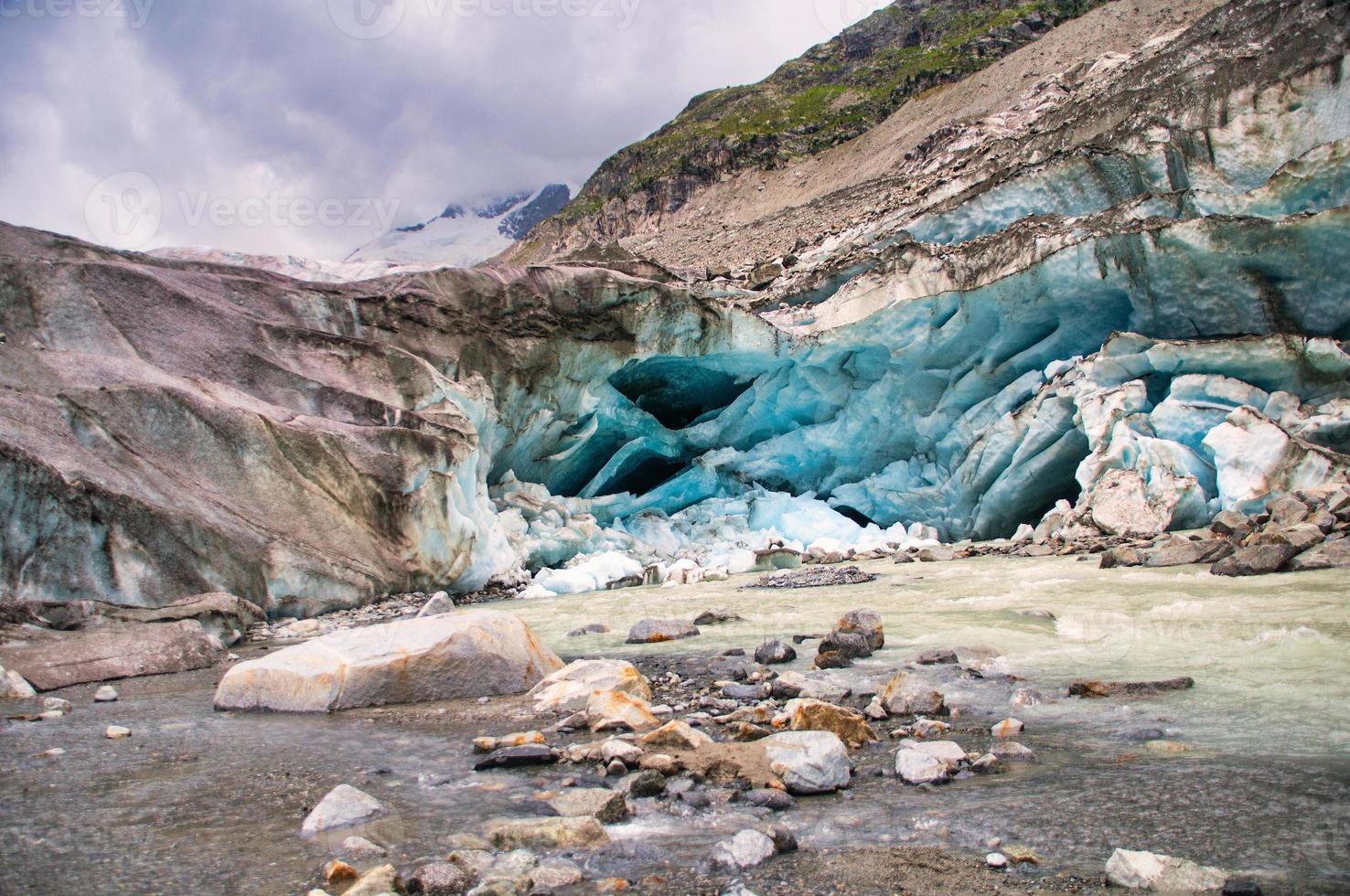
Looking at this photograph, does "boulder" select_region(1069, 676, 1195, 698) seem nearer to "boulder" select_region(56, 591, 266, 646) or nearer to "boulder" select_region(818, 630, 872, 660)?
"boulder" select_region(818, 630, 872, 660)

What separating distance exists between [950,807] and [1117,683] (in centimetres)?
216

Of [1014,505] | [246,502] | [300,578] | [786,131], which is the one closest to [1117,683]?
[300,578]

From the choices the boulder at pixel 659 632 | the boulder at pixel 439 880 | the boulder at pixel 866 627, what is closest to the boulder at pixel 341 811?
the boulder at pixel 439 880

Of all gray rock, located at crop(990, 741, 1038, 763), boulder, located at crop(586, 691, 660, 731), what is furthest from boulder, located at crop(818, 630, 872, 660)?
gray rock, located at crop(990, 741, 1038, 763)

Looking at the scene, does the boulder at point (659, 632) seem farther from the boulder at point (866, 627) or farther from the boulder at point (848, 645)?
the boulder at point (848, 645)

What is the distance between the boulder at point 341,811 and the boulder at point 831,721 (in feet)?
6.01

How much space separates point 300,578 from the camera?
34.0 ft

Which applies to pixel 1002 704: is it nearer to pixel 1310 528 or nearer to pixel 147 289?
pixel 1310 528

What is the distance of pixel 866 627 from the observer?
6.38 metres

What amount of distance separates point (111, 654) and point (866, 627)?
20.0 ft

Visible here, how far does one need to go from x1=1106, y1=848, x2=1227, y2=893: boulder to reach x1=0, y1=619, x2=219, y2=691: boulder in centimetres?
660

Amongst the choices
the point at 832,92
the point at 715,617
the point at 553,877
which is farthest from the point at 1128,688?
the point at 832,92

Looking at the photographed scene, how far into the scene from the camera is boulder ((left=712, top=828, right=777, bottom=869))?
2.34 metres

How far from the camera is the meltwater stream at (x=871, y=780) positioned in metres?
2.33
